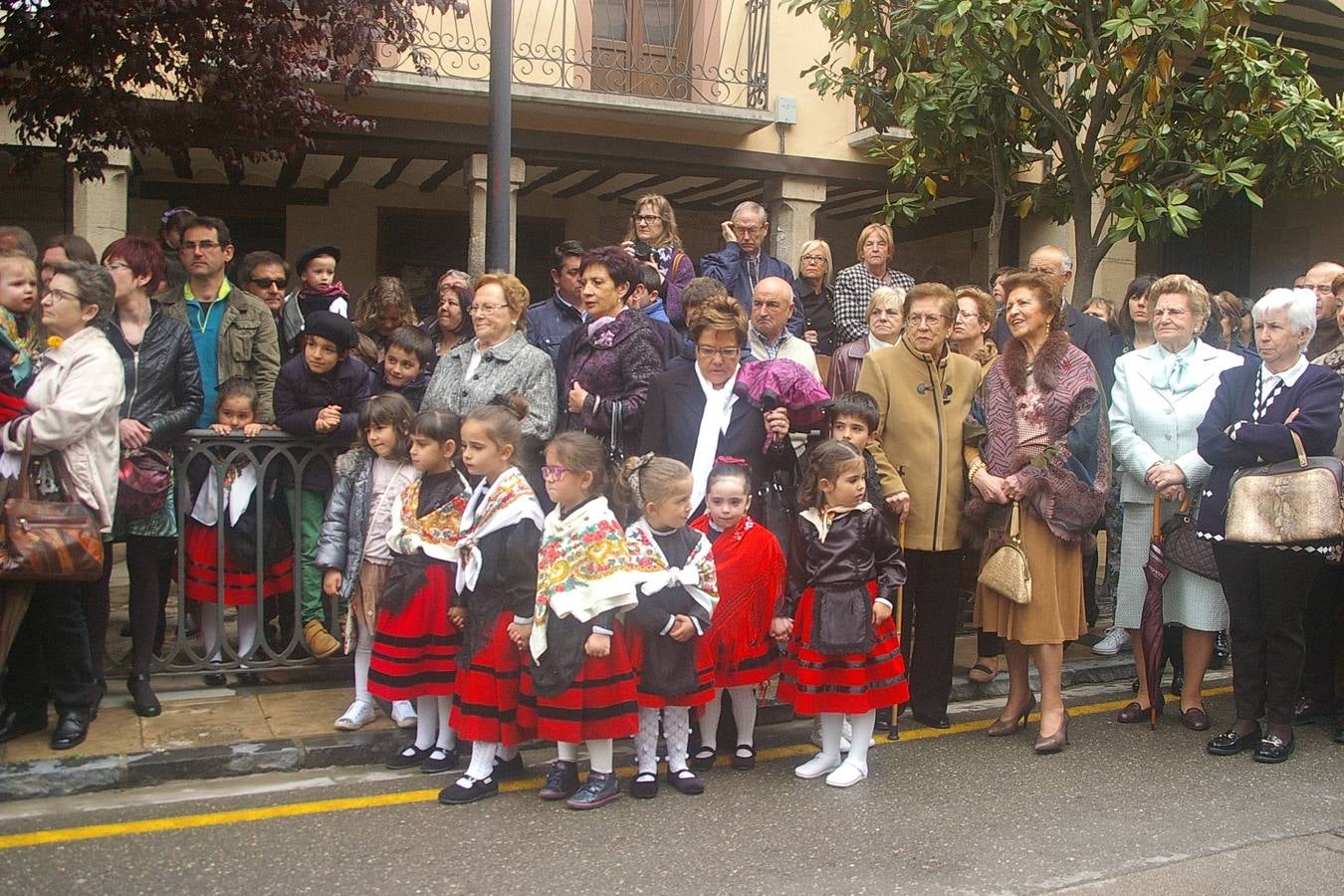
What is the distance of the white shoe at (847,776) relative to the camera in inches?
195

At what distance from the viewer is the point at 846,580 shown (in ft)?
16.6

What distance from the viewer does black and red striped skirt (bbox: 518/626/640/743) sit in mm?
4629

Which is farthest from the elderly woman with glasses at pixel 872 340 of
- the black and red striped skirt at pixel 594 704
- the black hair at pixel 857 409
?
the black and red striped skirt at pixel 594 704

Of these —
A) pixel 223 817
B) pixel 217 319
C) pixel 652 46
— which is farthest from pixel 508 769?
pixel 652 46

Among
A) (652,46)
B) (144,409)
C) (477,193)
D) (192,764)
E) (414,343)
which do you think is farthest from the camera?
(652,46)

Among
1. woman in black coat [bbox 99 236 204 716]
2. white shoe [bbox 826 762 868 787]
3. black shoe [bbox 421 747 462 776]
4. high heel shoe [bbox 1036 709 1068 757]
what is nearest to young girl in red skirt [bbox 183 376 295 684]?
woman in black coat [bbox 99 236 204 716]

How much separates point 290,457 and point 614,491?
1.83 metres

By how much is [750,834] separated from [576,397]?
2207mm

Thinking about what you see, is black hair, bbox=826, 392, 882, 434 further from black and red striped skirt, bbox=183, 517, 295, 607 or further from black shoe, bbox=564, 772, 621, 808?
black and red striped skirt, bbox=183, 517, 295, 607

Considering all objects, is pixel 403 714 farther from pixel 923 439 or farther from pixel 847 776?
pixel 923 439

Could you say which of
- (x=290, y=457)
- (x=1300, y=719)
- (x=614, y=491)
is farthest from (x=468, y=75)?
(x=1300, y=719)

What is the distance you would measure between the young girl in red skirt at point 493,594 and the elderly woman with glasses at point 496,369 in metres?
0.72

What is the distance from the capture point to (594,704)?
4.66 m

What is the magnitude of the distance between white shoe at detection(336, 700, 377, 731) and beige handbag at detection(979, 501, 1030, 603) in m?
2.82
